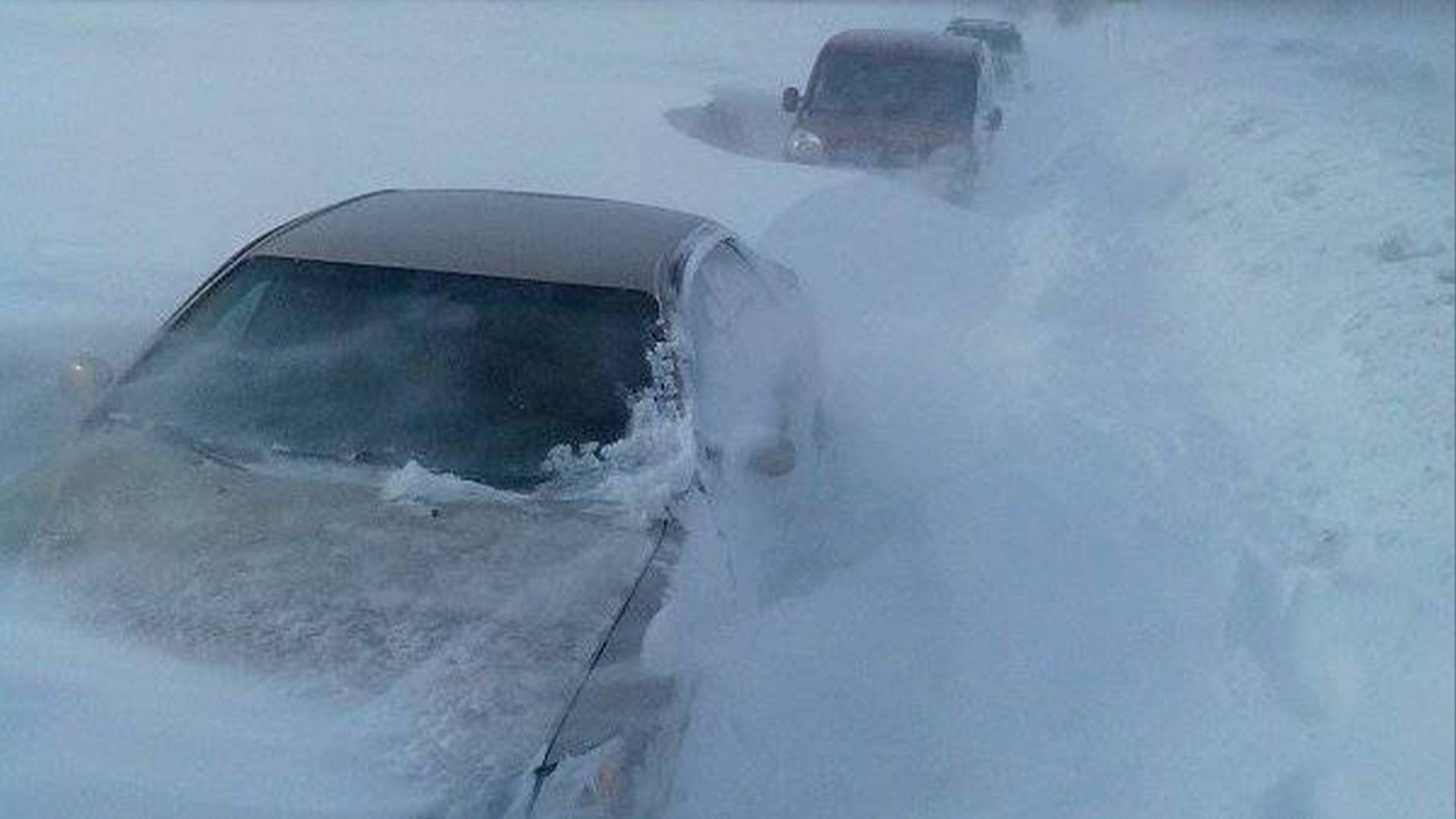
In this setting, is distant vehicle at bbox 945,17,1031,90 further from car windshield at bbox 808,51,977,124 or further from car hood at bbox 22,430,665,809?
car hood at bbox 22,430,665,809

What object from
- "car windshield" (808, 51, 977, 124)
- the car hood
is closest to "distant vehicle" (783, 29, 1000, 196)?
"car windshield" (808, 51, 977, 124)

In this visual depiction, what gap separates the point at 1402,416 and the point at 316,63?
47.4 ft

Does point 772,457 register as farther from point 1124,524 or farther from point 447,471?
point 1124,524

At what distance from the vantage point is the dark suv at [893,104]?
12.5 metres

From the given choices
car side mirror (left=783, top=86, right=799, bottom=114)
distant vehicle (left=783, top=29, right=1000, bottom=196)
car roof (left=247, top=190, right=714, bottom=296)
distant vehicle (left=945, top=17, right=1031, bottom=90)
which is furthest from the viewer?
distant vehicle (left=945, top=17, right=1031, bottom=90)

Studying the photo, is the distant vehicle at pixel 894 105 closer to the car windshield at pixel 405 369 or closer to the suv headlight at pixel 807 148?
the suv headlight at pixel 807 148

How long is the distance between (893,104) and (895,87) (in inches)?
11.2

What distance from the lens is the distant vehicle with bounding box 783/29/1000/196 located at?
1251 centimetres

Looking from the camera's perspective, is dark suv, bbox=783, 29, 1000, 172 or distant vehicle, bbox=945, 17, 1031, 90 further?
distant vehicle, bbox=945, 17, 1031, 90

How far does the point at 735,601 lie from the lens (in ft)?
13.3

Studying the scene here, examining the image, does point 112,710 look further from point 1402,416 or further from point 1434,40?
point 1434,40

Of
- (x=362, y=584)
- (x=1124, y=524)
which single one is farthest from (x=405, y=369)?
(x=1124, y=524)

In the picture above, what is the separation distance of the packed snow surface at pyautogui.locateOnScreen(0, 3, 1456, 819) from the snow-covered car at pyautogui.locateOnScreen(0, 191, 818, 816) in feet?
0.41

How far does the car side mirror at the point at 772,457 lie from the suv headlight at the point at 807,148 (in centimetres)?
827
